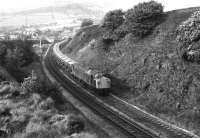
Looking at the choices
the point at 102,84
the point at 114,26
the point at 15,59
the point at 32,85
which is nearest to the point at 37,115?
the point at 32,85

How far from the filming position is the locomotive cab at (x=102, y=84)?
36000 mm

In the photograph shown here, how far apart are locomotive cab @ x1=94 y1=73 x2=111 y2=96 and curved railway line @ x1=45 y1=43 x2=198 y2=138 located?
84 cm

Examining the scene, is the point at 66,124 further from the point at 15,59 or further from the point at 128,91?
the point at 15,59

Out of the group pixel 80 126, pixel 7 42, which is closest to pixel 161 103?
pixel 80 126

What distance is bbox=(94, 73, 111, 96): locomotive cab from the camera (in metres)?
Answer: 36.0

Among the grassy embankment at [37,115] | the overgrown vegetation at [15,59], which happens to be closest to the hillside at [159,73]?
the grassy embankment at [37,115]

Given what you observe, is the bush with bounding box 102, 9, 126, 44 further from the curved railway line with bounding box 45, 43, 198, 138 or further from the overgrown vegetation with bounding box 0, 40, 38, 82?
the overgrown vegetation with bounding box 0, 40, 38, 82

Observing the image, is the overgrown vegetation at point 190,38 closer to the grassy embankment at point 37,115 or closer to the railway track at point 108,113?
the railway track at point 108,113

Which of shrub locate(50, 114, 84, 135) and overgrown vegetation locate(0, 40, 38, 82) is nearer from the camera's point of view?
shrub locate(50, 114, 84, 135)

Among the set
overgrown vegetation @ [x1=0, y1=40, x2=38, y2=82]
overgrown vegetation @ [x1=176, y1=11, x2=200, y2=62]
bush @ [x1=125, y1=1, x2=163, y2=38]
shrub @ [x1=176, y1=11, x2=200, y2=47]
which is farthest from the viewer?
overgrown vegetation @ [x1=0, y1=40, x2=38, y2=82]

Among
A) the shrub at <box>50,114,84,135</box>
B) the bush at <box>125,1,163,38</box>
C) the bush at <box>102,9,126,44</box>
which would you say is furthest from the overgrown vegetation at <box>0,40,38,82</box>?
the shrub at <box>50,114,84,135</box>

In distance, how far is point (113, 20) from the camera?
184 ft

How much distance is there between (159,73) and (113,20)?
79.2ft

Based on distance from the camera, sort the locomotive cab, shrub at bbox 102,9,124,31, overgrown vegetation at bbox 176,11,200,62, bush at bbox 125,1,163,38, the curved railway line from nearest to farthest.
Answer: the curved railway line < overgrown vegetation at bbox 176,11,200,62 < the locomotive cab < bush at bbox 125,1,163,38 < shrub at bbox 102,9,124,31
